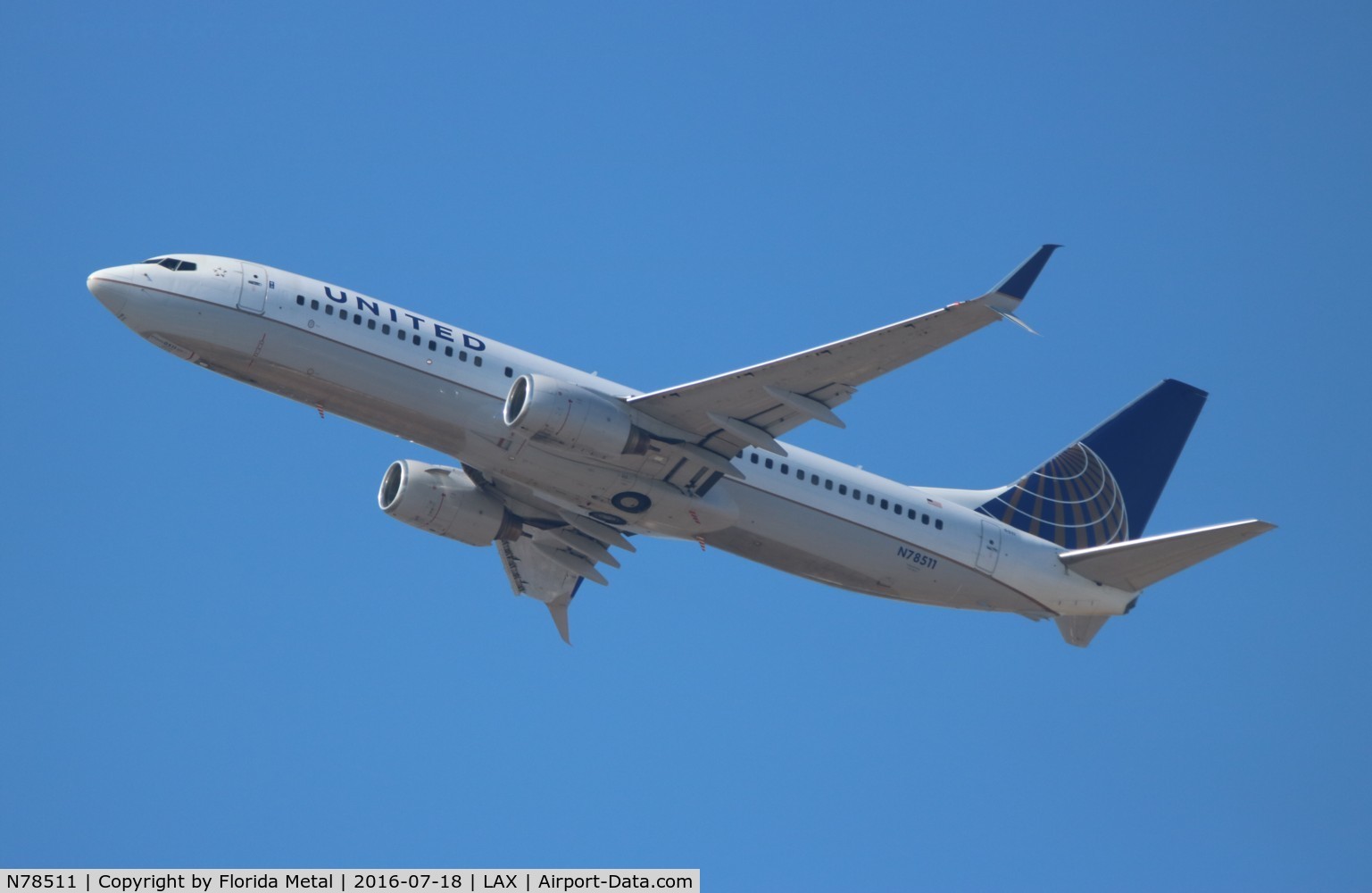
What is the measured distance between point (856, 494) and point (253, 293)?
50.8ft

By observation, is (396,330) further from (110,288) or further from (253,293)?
(110,288)

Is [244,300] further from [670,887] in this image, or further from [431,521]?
[670,887]

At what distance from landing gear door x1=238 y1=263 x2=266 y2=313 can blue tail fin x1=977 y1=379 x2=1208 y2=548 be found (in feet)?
64.5

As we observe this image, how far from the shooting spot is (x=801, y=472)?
41438 millimetres

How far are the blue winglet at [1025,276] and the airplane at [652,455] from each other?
5 centimetres

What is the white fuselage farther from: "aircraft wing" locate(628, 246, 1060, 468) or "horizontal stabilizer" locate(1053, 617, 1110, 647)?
"aircraft wing" locate(628, 246, 1060, 468)

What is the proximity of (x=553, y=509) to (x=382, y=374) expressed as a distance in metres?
7.37

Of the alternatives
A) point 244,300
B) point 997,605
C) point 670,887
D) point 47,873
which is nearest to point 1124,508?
Result: point 997,605

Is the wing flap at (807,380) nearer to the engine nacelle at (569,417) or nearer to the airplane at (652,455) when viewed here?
the airplane at (652,455)

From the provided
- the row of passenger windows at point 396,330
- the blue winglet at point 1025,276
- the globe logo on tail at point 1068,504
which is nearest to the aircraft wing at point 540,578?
the row of passenger windows at point 396,330

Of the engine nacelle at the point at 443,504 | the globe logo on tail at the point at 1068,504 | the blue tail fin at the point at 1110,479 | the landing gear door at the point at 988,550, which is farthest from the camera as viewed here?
the blue tail fin at the point at 1110,479

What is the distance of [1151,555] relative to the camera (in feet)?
137

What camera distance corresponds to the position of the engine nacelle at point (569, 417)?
37312mm
